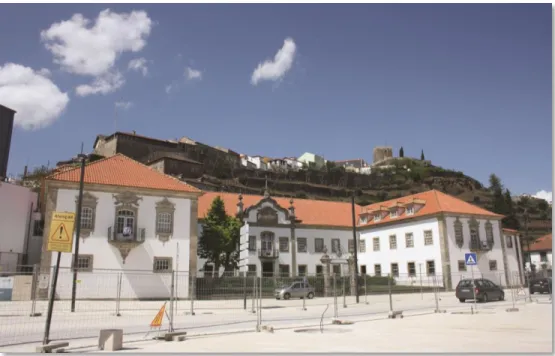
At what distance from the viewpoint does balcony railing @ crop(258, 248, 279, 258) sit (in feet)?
138

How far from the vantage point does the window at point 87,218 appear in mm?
28234

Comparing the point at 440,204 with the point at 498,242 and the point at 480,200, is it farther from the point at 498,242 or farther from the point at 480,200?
the point at 480,200

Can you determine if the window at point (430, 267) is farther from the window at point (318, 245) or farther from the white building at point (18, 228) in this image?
the white building at point (18, 228)

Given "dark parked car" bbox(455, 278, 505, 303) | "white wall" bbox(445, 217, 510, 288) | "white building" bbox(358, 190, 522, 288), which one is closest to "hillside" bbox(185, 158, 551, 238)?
"white wall" bbox(445, 217, 510, 288)

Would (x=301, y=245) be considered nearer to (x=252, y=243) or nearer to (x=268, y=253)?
(x=268, y=253)

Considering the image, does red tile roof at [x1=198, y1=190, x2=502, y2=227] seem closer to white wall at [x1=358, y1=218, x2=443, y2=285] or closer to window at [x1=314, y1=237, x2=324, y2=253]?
white wall at [x1=358, y1=218, x2=443, y2=285]

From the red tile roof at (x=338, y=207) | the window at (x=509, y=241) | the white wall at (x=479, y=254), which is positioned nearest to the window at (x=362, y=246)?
the red tile roof at (x=338, y=207)

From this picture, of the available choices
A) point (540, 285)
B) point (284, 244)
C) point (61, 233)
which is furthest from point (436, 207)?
point (61, 233)

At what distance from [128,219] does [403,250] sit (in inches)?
1045

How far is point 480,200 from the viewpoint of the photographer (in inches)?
3853

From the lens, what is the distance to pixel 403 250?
43.6 metres

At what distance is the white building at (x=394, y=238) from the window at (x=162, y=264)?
33.8ft

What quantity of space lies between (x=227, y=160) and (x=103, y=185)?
2426 inches

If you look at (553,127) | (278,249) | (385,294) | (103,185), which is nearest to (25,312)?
(103,185)
